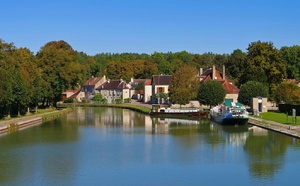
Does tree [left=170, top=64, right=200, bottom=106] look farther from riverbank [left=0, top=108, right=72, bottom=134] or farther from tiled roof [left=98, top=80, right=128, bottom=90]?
tiled roof [left=98, top=80, right=128, bottom=90]

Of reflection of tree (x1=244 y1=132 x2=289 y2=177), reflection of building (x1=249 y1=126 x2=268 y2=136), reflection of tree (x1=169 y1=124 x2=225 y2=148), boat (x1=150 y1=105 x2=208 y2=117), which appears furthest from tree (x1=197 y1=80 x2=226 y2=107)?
reflection of tree (x1=244 y1=132 x2=289 y2=177)

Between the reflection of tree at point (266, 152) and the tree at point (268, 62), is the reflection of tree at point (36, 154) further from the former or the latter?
the tree at point (268, 62)

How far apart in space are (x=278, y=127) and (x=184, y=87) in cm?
2673

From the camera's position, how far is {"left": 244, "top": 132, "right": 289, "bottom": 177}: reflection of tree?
2330cm

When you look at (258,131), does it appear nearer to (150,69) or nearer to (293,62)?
(293,62)

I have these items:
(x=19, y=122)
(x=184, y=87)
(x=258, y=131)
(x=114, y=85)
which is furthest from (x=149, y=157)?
(x=114, y=85)

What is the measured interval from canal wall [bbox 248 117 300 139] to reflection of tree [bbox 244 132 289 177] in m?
0.62

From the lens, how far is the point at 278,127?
A: 3781 cm

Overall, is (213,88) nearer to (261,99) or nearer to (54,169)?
(261,99)

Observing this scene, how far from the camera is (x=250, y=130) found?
131 ft

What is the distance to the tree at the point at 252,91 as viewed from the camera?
56.1m

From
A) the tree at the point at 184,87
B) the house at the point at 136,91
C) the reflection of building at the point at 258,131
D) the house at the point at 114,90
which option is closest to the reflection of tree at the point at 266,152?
the reflection of building at the point at 258,131

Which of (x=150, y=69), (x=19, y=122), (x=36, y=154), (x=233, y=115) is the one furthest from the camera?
(x=150, y=69)

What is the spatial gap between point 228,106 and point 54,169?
86.1 ft
